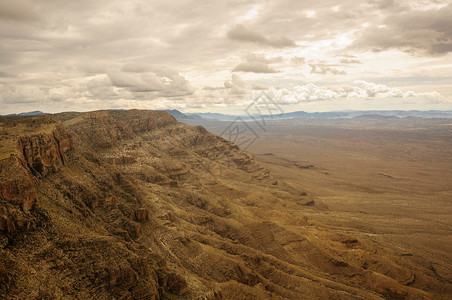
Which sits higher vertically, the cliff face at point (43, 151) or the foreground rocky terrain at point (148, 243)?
the cliff face at point (43, 151)

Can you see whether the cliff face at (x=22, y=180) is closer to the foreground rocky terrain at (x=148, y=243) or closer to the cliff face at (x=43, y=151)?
the cliff face at (x=43, y=151)

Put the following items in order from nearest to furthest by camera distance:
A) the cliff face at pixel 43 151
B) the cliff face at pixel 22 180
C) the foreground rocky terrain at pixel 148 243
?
1. the cliff face at pixel 22 180
2. the foreground rocky terrain at pixel 148 243
3. the cliff face at pixel 43 151

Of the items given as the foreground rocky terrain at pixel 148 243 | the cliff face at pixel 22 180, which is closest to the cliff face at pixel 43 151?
the cliff face at pixel 22 180

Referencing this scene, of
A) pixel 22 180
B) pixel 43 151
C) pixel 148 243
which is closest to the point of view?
pixel 22 180

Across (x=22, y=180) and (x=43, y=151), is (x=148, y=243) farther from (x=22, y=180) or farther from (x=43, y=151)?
(x=22, y=180)

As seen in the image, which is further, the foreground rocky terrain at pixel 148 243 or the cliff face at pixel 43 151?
the cliff face at pixel 43 151

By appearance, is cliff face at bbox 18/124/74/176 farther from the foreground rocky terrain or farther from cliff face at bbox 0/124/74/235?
the foreground rocky terrain

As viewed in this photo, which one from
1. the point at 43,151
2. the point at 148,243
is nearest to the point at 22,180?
the point at 43,151

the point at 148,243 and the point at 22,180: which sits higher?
the point at 22,180

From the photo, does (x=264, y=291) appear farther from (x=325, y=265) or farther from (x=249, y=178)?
(x=249, y=178)

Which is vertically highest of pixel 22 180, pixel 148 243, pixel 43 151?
pixel 43 151
